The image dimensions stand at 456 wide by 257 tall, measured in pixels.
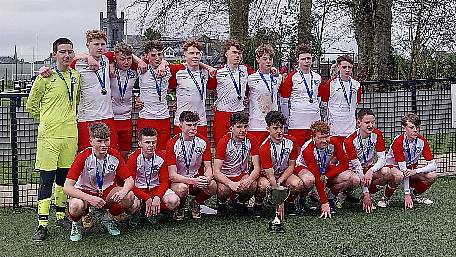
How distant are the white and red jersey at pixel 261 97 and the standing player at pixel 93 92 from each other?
1.58 m

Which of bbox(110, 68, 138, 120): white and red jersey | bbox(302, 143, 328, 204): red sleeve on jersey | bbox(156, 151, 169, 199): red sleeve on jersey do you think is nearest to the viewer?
bbox(156, 151, 169, 199): red sleeve on jersey

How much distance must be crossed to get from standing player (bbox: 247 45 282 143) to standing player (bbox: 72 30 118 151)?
5.20ft

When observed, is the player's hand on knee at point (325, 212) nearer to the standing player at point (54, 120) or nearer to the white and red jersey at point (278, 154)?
the white and red jersey at point (278, 154)

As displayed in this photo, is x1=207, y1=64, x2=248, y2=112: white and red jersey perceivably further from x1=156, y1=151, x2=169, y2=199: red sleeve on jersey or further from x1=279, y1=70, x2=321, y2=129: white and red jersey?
x1=156, y1=151, x2=169, y2=199: red sleeve on jersey

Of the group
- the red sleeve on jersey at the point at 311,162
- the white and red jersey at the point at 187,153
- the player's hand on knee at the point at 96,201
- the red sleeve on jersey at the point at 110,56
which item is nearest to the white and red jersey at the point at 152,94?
the red sleeve on jersey at the point at 110,56

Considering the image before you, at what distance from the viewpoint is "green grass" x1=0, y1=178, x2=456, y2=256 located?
538cm

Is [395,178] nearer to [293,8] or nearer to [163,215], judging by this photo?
[163,215]

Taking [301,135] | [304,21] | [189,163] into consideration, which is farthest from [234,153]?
[304,21]

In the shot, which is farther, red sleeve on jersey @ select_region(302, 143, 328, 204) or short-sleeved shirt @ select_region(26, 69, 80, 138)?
red sleeve on jersey @ select_region(302, 143, 328, 204)

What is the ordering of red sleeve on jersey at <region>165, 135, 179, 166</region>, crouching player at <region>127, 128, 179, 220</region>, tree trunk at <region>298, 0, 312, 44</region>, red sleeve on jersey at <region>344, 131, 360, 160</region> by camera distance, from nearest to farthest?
crouching player at <region>127, 128, 179, 220</region> < red sleeve on jersey at <region>165, 135, 179, 166</region> < red sleeve on jersey at <region>344, 131, 360, 160</region> < tree trunk at <region>298, 0, 312, 44</region>

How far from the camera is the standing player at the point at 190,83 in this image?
22.7ft

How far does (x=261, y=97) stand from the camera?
7090 millimetres

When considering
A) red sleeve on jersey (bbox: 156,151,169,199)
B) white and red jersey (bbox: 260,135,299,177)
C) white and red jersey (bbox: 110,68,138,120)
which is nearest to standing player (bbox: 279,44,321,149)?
white and red jersey (bbox: 260,135,299,177)

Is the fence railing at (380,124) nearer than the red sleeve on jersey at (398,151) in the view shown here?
No
